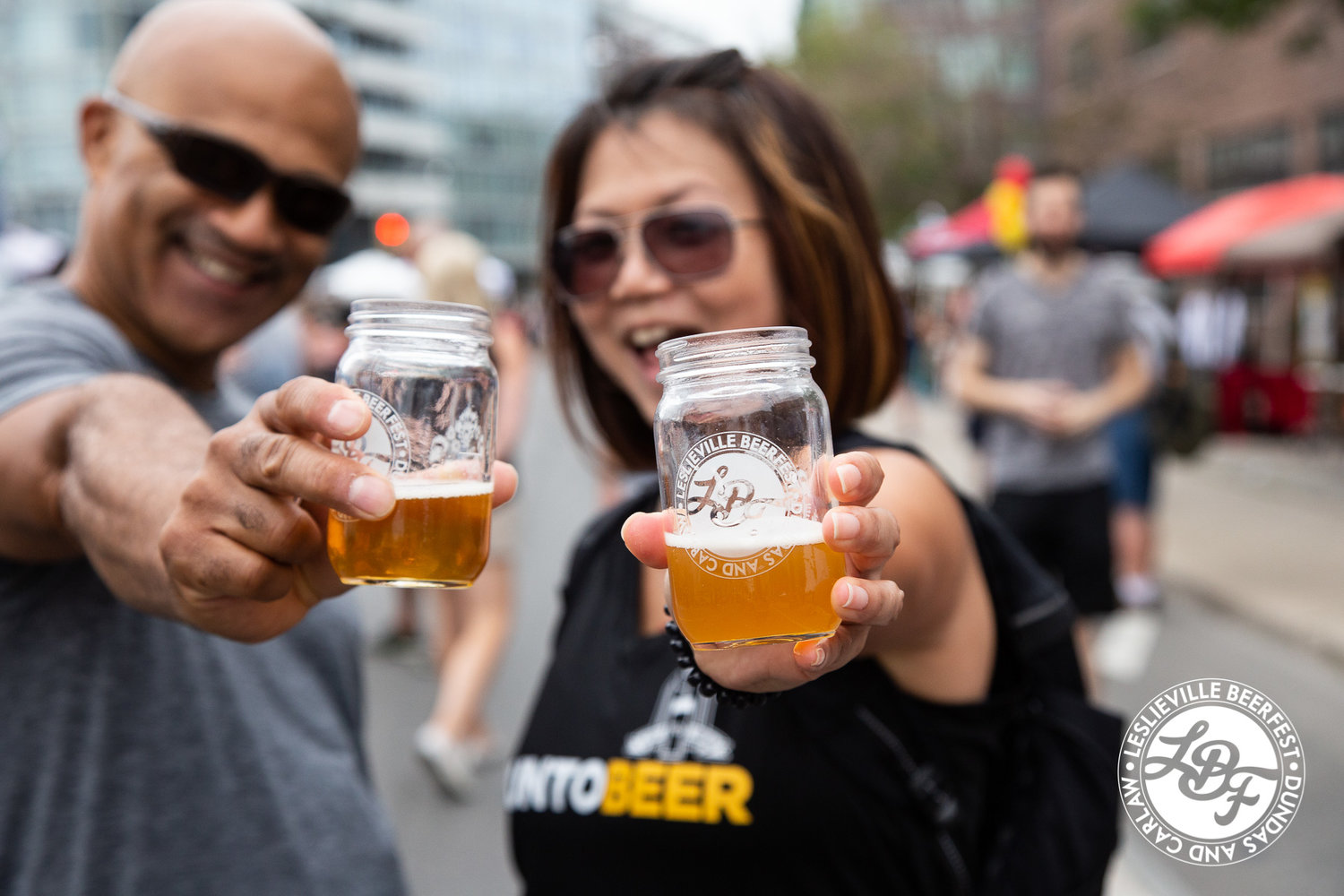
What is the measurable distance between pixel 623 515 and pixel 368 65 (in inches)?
2991

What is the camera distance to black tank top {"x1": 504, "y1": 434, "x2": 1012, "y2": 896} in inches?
62.2

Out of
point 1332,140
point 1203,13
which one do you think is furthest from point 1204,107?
point 1203,13

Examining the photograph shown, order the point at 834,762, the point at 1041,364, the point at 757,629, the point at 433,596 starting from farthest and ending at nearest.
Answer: the point at 433,596, the point at 1041,364, the point at 834,762, the point at 757,629

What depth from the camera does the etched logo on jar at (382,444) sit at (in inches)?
46.4

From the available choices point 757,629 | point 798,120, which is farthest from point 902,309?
point 757,629

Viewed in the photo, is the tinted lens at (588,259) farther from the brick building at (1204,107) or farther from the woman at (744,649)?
the brick building at (1204,107)

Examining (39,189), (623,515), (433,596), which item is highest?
(39,189)

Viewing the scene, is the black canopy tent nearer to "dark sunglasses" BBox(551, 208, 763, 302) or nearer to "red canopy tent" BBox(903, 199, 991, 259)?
"red canopy tent" BBox(903, 199, 991, 259)

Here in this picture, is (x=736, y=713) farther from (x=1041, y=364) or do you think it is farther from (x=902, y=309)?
(x=1041, y=364)

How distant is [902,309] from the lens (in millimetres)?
2014

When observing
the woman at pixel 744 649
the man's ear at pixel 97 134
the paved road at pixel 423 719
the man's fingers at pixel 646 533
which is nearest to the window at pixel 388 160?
the paved road at pixel 423 719

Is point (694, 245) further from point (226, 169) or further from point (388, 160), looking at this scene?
point (388, 160)

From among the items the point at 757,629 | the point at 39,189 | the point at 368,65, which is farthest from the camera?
the point at 368,65

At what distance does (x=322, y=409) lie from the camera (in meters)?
1.11
